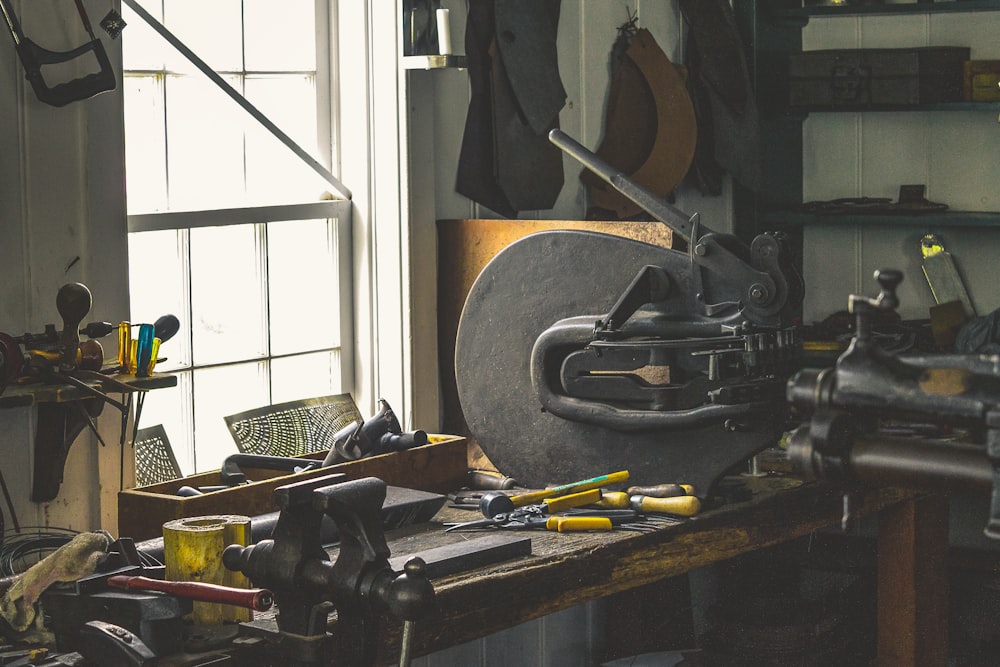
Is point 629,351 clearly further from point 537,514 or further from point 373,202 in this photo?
point 373,202

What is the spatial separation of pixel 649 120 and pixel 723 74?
383 mm

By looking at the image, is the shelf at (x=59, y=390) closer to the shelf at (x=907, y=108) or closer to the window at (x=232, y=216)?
the window at (x=232, y=216)

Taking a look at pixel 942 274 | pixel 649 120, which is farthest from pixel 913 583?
pixel 942 274

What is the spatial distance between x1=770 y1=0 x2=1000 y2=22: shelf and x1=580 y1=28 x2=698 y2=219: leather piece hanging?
599mm

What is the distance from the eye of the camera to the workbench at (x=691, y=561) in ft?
8.07

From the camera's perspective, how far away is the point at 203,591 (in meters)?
2.08

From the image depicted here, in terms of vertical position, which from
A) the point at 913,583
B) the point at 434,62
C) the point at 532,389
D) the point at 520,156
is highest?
the point at 434,62

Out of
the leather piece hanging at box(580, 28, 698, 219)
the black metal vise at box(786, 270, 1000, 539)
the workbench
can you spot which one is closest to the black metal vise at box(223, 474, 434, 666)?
the workbench

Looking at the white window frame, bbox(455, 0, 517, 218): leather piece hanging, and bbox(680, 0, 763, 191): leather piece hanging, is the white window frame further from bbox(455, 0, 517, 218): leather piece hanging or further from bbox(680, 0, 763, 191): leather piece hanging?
bbox(680, 0, 763, 191): leather piece hanging

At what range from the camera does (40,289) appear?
8.76 ft

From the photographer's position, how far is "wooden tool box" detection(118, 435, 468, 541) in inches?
105

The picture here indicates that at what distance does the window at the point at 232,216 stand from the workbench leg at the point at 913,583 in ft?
4.84

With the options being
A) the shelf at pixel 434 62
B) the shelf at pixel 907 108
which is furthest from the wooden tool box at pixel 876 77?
the shelf at pixel 434 62

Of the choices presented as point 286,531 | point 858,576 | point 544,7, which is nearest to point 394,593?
point 286,531
